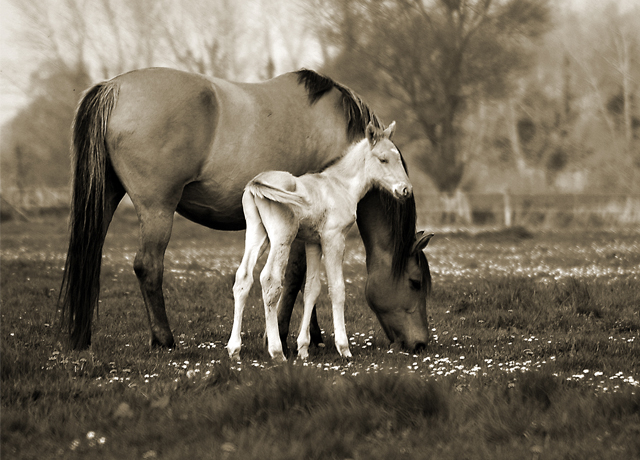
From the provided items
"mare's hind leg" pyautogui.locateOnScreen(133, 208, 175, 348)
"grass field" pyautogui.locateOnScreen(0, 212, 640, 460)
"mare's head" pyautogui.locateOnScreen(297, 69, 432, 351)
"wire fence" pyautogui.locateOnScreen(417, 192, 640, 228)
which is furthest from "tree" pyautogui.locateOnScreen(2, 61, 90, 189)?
"mare's head" pyautogui.locateOnScreen(297, 69, 432, 351)

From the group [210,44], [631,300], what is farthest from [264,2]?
[631,300]

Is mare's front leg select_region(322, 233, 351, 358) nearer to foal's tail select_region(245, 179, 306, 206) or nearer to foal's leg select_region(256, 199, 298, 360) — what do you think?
foal's leg select_region(256, 199, 298, 360)

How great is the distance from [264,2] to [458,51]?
32.9ft

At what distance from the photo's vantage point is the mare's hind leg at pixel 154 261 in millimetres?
6215

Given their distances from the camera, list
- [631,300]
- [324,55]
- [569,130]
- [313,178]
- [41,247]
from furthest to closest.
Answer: [569,130]
[324,55]
[41,247]
[631,300]
[313,178]

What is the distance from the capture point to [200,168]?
637 cm

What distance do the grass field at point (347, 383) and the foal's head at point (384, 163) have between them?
1577 millimetres

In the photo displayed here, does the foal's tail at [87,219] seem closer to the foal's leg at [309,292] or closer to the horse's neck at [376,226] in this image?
the foal's leg at [309,292]

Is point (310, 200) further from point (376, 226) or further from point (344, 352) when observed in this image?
point (344, 352)

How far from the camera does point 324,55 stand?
3108 centimetres

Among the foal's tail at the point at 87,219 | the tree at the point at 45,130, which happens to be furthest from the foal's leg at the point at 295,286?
the tree at the point at 45,130

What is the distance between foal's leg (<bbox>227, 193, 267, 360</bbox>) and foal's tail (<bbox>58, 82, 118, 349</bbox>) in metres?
1.49

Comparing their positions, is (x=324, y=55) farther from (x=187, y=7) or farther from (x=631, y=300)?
(x=631, y=300)

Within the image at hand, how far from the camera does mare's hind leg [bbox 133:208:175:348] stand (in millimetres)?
6215
